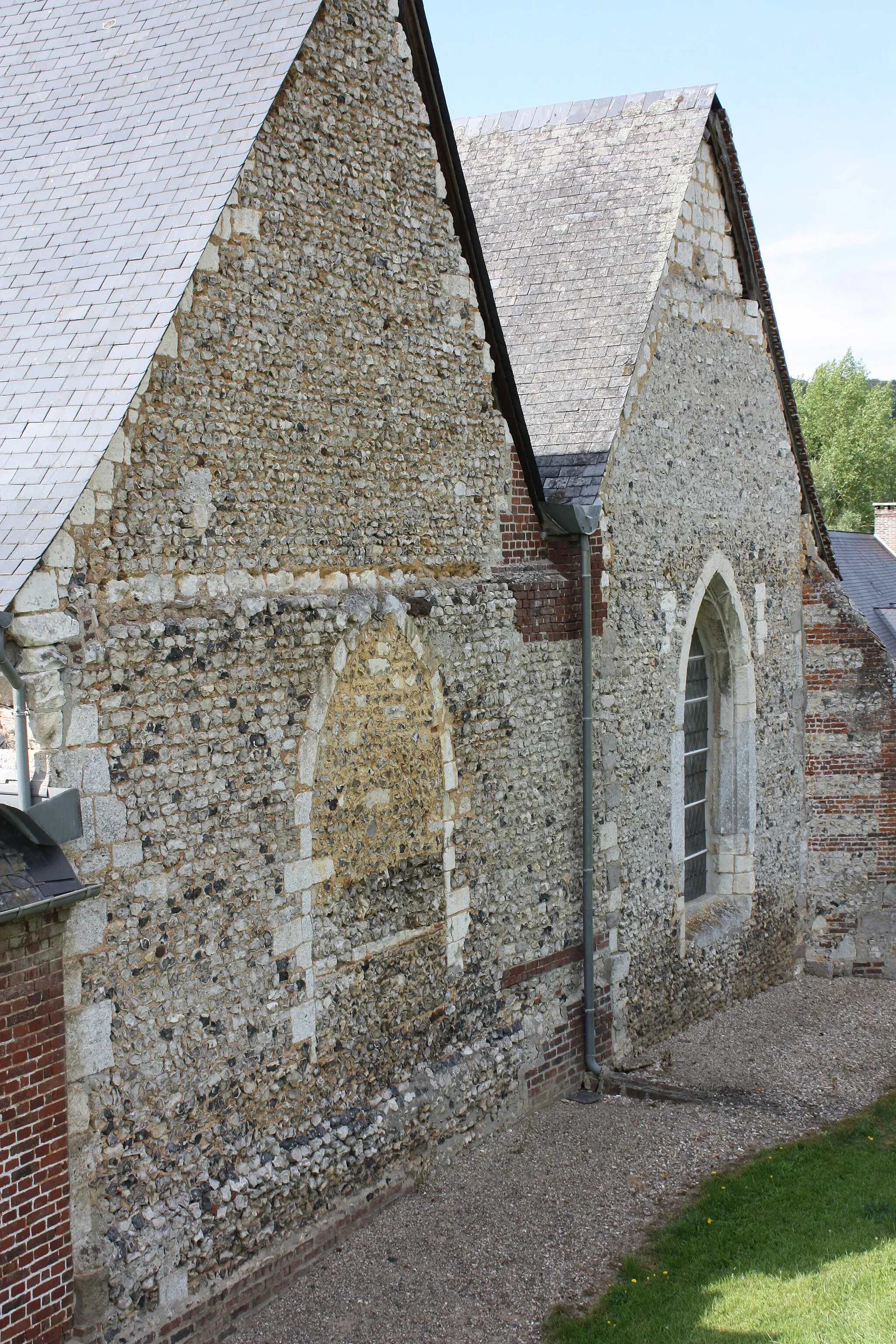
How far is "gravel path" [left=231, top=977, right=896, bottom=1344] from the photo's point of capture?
6230 mm

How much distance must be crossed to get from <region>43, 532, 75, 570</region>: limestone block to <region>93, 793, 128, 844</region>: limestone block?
1001mm

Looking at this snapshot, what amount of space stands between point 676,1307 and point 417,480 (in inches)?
185

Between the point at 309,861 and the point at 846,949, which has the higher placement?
the point at 309,861

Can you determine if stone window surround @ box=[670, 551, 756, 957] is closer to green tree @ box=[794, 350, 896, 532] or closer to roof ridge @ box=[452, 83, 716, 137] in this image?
roof ridge @ box=[452, 83, 716, 137]

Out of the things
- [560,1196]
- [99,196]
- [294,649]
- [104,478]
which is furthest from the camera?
[560,1196]

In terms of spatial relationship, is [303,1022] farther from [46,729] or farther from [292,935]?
[46,729]

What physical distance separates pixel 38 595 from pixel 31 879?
113 cm

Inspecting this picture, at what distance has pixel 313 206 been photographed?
6551mm

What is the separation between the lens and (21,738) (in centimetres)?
499

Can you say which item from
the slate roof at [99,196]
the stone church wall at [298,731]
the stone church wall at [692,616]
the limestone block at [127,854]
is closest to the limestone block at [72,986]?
the stone church wall at [298,731]

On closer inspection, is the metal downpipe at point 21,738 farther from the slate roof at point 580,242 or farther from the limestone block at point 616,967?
the limestone block at point 616,967

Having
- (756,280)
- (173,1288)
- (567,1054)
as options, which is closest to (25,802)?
(173,1288)

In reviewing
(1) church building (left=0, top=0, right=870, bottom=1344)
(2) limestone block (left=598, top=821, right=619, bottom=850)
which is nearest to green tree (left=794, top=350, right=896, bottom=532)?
(1) church building (left=0, top=0, right=870, bottom=1344)

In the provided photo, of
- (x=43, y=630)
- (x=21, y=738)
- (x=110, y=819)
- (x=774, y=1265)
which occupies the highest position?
(x=43, y=630)
